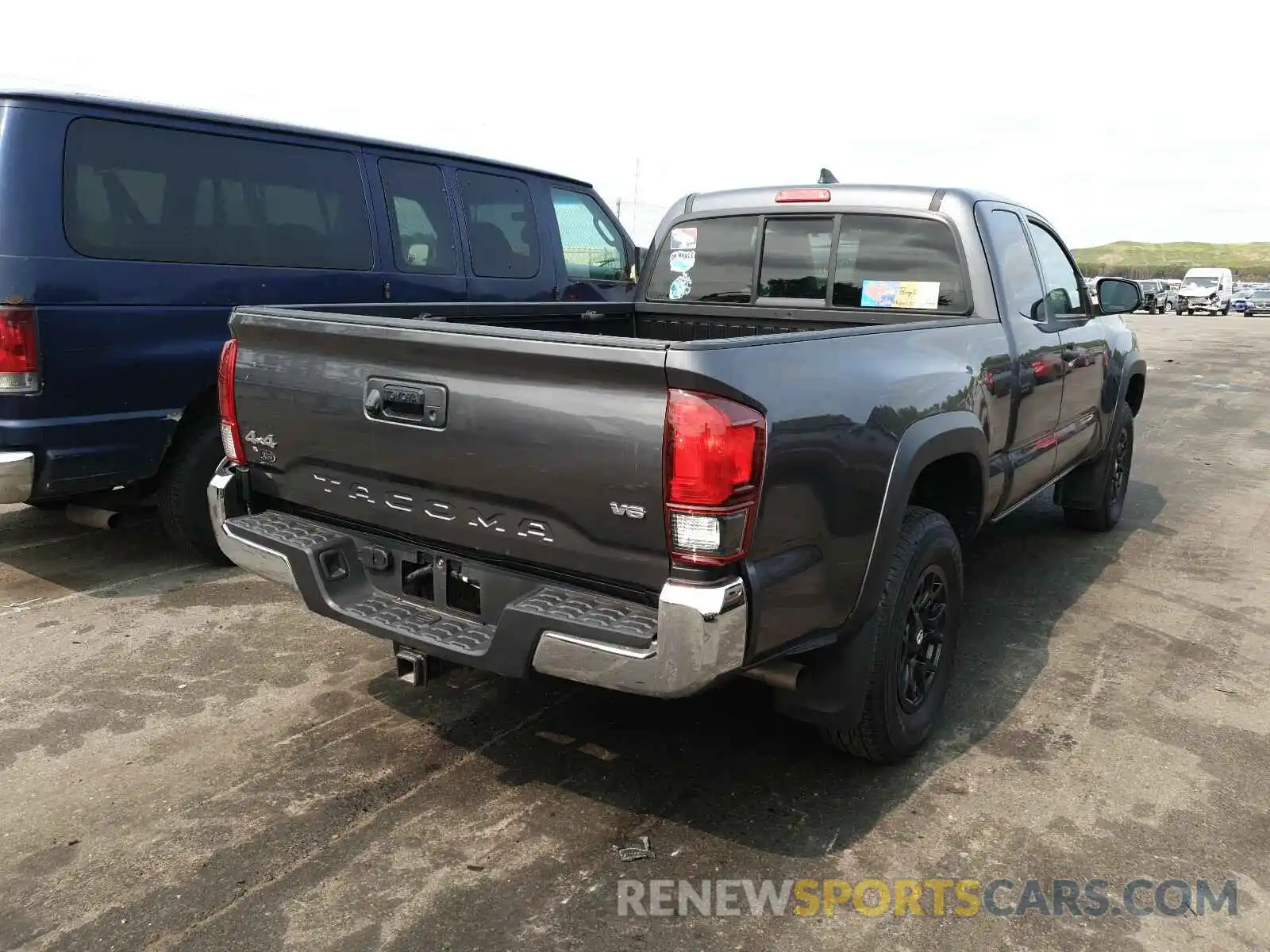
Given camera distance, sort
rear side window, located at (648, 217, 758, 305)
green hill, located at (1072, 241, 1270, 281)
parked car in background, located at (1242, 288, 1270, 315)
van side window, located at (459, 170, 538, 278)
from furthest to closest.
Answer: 1. green hill, located at (1072, 241, 1270, 281)
2. parked car in background, located at (1242, 288, 1270, 315)
3. van side window, located at (459, 170, 538, 278)
4. rear side window, located at (648, 217, 758, 305)

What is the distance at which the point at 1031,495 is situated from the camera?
15.6ft

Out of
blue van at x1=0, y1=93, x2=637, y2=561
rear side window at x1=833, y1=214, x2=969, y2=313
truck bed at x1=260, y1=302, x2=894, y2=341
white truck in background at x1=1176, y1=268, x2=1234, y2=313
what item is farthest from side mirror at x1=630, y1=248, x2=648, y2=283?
white truck in background at x1=1176, y1=268, x2=1234, y2=313

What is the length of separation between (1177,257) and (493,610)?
170929mm

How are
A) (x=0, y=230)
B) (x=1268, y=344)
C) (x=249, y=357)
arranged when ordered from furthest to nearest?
(x=1268, y=344) < (x=0, y=230) < (x=249, y=357)

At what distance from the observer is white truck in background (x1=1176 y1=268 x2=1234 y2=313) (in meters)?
43.8

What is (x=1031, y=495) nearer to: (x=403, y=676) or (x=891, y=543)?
(x=891, y=543)

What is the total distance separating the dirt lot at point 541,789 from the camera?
2535 millimetres

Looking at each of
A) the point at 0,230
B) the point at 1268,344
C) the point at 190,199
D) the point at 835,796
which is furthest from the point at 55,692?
the point at 1268,344

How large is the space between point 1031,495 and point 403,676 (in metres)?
3.11

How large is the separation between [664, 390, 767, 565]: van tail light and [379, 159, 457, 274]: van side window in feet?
13.2

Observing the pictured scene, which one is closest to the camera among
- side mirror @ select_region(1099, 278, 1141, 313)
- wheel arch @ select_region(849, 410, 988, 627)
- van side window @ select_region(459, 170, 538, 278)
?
wheel arch @ select_region(849, 410, 988, 627)

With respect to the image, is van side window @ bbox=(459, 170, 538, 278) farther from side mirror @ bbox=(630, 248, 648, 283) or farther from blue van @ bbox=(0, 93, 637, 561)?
side mirror @ bbox=(630, 248, 648, 283)

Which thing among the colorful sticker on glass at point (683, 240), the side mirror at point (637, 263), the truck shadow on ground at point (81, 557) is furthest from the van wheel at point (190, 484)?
the side mirror at point (637, 263)
